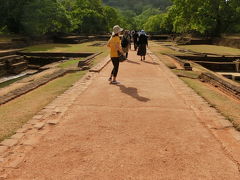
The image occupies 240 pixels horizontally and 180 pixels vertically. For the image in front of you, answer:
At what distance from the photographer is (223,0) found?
110 ft

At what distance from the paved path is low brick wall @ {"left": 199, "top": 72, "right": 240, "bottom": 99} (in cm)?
275

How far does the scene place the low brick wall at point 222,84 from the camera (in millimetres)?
8141

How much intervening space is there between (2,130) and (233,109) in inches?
189

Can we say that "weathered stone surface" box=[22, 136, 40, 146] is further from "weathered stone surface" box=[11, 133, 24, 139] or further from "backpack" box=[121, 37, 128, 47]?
"backpack" box=[121, 37, 128, 47]

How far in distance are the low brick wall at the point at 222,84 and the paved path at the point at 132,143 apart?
9.03 feet

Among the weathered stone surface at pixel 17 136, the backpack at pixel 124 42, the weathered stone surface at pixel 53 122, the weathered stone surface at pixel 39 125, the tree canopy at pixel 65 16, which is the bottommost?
the weathered stone surface at pixel 17 136

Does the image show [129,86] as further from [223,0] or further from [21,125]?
[223,0]

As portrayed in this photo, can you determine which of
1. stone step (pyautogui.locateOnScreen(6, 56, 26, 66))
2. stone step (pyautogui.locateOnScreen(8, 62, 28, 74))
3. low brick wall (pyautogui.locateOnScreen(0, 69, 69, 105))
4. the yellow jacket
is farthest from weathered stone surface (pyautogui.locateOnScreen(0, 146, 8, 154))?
stone step (pyautogui.locateOnScreen(6, 56, 26, 66))

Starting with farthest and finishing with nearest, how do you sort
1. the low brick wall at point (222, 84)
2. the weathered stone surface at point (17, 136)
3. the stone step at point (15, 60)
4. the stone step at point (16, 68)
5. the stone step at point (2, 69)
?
1. the stone step at point (15, 60)
2. the stone step at point (16, 68)
3. the stone step at point (2, 69)
4. the low brick wall at point (222, 84)
5. the weathered stone surface at point (17, 136)

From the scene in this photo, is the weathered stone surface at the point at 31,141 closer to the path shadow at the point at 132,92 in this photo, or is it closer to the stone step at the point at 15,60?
the path shadow at the point at 132,92

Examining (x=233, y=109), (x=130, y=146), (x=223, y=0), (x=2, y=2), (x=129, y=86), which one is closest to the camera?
(x=130, y=146)

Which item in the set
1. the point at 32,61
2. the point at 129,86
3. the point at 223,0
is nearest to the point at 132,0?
the point at 223,0

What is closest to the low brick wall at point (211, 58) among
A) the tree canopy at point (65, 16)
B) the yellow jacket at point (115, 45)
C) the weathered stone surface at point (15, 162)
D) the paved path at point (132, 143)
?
the yellow jacket at point (115, 45)

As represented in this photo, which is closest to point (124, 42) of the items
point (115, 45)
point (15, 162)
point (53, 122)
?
point (115, 45)
